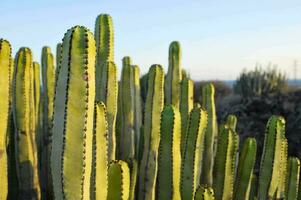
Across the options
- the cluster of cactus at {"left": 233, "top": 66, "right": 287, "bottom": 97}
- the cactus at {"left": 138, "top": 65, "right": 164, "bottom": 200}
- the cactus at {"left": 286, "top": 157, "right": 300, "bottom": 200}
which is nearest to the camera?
the cactus at {"left": 138, "top": 65, "right": 164, "bottom": 200}

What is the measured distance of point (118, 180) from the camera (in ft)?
8.53

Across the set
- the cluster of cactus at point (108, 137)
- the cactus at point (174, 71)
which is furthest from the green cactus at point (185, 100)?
the cactus at point (174, 71)

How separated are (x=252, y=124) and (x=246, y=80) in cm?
576

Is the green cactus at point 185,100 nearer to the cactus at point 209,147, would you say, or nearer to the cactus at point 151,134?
the cactus at point 209,147

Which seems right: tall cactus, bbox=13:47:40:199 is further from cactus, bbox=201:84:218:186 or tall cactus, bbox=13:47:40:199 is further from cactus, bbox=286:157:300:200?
cactus, bbox=286:157:300:200

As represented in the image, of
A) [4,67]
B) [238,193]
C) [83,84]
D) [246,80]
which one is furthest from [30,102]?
[246,80]

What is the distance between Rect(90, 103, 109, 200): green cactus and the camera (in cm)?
240

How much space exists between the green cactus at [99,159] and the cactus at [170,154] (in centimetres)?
65

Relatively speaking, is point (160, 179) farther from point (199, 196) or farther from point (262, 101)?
point (262, 101)

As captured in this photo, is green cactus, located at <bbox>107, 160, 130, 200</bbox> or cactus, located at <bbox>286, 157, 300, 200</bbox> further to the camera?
cactus, located at <bbox>286, 157, 300, 200</bbox>

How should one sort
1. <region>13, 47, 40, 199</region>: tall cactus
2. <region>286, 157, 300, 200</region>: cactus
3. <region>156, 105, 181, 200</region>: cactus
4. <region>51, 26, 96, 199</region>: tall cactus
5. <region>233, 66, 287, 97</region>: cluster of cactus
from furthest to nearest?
1. <region>233, 66, 287, 97</region>: cluster of cactus
2. <region>286, 157, 300, 200</region>: cactus
3. <region>13, 47, 40, 199</region>: tall cactus
4. <region>156, 105, 181, 200</region>: cactus
5. <region>51, 26, 96, 199</region>: tall cactus

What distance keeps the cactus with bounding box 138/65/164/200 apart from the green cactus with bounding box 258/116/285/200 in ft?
2.50

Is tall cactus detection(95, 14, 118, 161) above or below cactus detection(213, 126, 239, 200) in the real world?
above

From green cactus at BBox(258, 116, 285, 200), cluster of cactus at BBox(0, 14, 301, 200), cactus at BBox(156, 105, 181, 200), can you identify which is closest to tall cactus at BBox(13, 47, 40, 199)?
cluster of cactus at BBox(0, 14, 301, 200)
